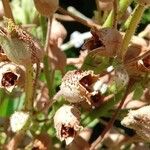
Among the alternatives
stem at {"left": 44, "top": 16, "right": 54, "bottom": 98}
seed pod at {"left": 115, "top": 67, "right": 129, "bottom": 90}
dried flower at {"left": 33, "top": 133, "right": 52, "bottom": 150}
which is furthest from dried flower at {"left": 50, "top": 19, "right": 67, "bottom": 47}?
seed pod at {"left": 115, "top": 67, "right": 129, "bottom": 90}

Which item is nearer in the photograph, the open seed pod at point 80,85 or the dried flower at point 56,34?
the open seed pod at point 80,85

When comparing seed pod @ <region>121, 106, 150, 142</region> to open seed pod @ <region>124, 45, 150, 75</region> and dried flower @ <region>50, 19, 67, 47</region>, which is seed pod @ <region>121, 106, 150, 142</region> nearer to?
open seed pod @ <region>124, 45, 150, 75</region>

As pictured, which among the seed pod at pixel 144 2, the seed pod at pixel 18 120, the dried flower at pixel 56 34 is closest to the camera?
the seed pod at pixel 144 2

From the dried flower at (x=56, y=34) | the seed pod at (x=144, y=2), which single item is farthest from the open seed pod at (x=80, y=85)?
the dried flower at (x=56, y=34)

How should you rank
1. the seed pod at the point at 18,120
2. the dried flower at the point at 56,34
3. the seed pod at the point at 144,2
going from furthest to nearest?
the dried flower at the point at 56,34 → the seed pod at the point at 18,120 → the seed pod at the point at 144,2

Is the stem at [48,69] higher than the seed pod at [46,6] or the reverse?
the reverse

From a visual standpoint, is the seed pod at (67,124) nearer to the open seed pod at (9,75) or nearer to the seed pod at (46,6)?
the open seed pod at (9,75)
